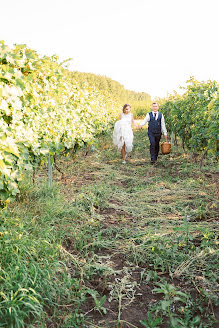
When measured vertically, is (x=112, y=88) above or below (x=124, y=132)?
above

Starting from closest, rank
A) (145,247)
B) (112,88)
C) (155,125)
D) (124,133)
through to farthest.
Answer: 1. (145,247)
2. (155,125)
3. (124,133)
4. (112,88)

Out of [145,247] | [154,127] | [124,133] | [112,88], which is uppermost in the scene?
[112,88]

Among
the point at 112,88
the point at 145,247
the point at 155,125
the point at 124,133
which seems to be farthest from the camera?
the point at 112,88

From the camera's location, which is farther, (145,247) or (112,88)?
(112,88)

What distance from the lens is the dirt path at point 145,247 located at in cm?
220

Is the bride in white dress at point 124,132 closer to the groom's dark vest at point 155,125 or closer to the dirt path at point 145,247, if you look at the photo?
the groom's dark vest at point 155,125

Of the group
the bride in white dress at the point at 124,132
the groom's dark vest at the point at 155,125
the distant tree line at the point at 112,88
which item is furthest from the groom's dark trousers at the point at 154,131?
the distant tree line at the point at 112,88

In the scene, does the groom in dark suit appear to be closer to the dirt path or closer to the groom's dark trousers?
the groom's dark trousers

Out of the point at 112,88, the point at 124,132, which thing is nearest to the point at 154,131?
the point at 124,132

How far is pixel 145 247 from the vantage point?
303 centimetres

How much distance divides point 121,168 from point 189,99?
7.70 feet

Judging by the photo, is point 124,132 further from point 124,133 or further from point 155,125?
point 155,125

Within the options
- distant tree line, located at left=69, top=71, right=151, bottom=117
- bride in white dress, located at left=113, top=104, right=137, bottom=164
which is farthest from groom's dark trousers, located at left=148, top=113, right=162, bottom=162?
distant tree line, located at left=69, top=71, right=151, bottom=117

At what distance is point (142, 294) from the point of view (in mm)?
2408
